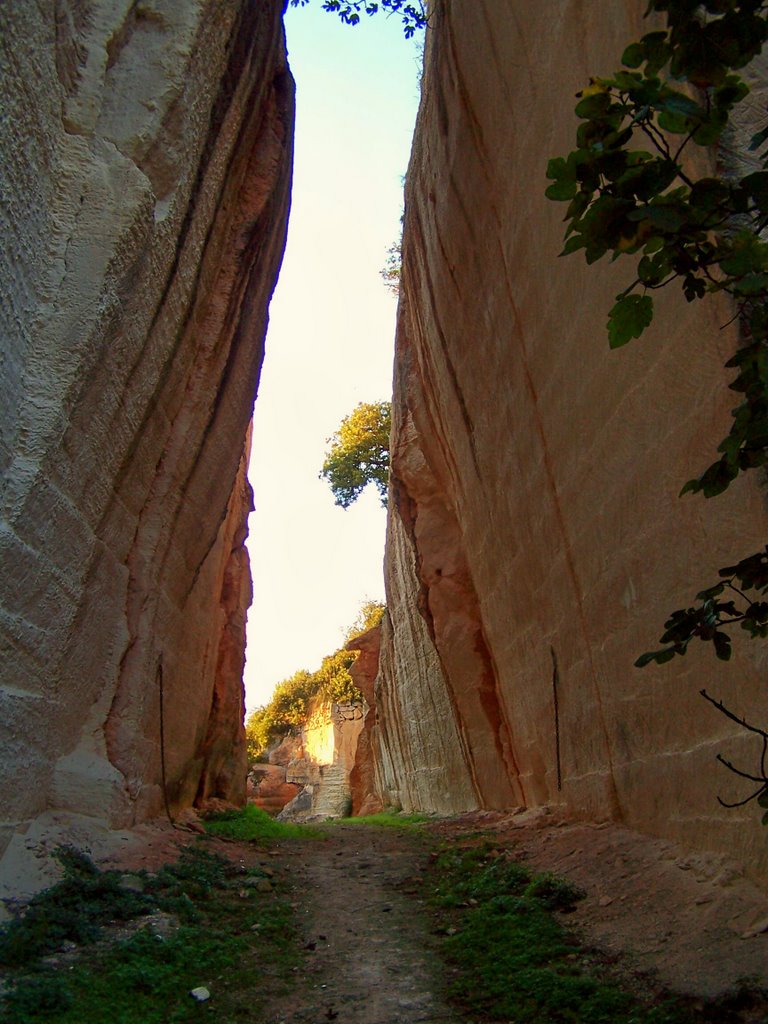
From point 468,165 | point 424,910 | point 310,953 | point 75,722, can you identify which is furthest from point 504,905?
point 468,165

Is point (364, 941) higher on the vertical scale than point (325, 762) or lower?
lower

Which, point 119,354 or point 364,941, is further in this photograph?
point 119,354

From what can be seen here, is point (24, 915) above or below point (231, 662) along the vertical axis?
below

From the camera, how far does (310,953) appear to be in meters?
4.94

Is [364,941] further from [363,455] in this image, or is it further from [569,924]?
[363,455]

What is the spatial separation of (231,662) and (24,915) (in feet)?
33.6

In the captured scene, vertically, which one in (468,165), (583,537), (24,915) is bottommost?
(24,915)

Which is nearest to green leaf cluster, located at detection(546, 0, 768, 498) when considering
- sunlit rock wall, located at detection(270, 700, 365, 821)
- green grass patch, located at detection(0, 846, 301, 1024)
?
green grass patch, located at detection(0, 846, 301, 1024)

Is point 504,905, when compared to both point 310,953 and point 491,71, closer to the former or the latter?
point 310,953

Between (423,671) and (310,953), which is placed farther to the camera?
(423,671)

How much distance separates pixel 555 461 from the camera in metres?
7.07

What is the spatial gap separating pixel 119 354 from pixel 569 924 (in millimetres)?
4855

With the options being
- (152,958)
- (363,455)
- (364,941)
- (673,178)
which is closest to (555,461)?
(364,941)

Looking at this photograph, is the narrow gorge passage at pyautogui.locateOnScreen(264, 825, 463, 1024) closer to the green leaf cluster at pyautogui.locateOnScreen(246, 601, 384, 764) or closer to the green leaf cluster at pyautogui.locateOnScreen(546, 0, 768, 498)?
the green leaf cluster at pyautogui.locateOnScreen(546, 0, 768, 498)
